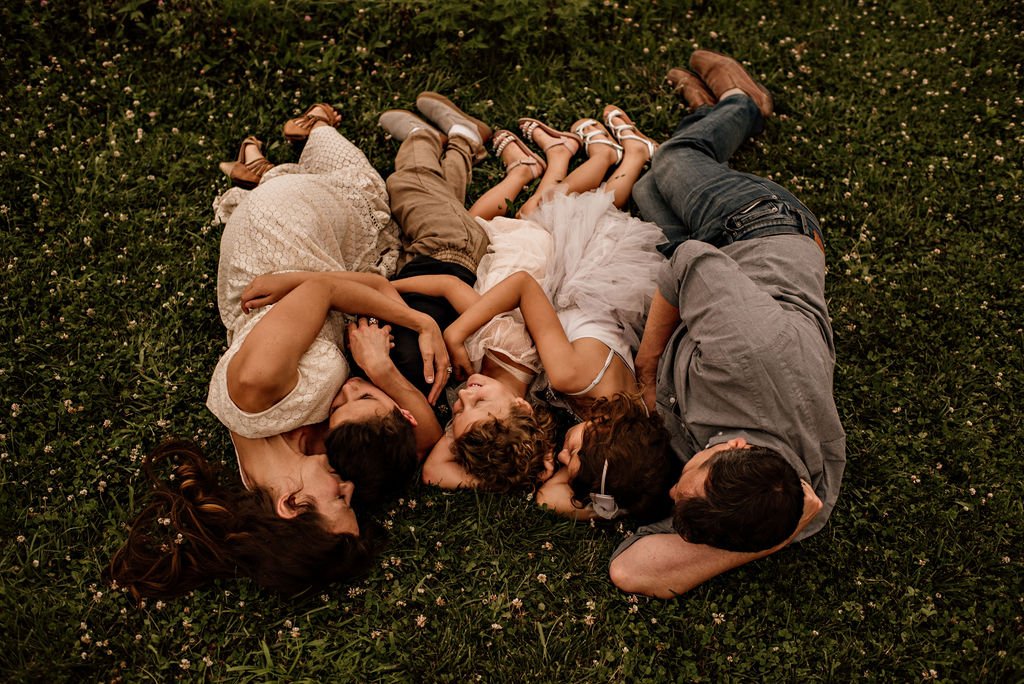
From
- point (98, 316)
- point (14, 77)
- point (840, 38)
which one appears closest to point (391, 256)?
point (98, 316)

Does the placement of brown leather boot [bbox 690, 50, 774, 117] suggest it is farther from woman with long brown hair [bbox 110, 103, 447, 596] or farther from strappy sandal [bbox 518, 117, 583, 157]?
woman with long brown hair [bbox 110, 103, 447, 596]

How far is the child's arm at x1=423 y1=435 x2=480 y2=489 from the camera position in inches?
170

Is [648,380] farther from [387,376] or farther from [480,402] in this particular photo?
[387,376]

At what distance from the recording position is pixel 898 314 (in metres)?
4.99

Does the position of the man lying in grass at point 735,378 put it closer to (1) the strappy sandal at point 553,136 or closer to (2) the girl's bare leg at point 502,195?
(1) the strappy sandal at point 553,136

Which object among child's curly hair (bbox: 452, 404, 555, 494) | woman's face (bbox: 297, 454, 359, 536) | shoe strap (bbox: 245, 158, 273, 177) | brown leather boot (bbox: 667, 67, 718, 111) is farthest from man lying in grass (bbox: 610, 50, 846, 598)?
shoe strap (bbox: 245, 158, 273, 177)

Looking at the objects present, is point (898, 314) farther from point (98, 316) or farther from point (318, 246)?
point (98, 316)

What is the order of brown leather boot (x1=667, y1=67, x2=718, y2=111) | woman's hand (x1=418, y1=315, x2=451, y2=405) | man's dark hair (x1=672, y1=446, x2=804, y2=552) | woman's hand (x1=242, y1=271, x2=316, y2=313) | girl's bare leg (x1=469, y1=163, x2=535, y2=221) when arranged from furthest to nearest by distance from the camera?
brown leather boot (x1=667, y1=67, x2=718, y2=111) → girl's bare leg (x1=469, y1=163, x2=535, y2=221) → woman's hand (x1=418, y1=315, x2=451, y2=405) → woman's hand (x1=242, y1=271, x2=316, y2=313) → man's dark hair (x1=672, y1=446, x2=804, y2=552)

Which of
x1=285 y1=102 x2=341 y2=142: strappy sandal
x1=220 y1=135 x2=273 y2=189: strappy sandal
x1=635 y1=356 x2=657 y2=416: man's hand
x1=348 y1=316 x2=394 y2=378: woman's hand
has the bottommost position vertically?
x1=635 y1=356 x2=657 y2=416: man's hand

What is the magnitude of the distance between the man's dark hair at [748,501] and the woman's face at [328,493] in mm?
1867

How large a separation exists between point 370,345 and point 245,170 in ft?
6.60

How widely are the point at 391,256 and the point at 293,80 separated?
79.0 inches

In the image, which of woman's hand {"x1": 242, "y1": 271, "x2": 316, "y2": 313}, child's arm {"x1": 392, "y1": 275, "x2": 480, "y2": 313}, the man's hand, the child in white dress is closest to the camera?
the child in white dress

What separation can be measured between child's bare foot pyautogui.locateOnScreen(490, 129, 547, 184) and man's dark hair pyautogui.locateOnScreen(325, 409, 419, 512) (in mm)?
2537
